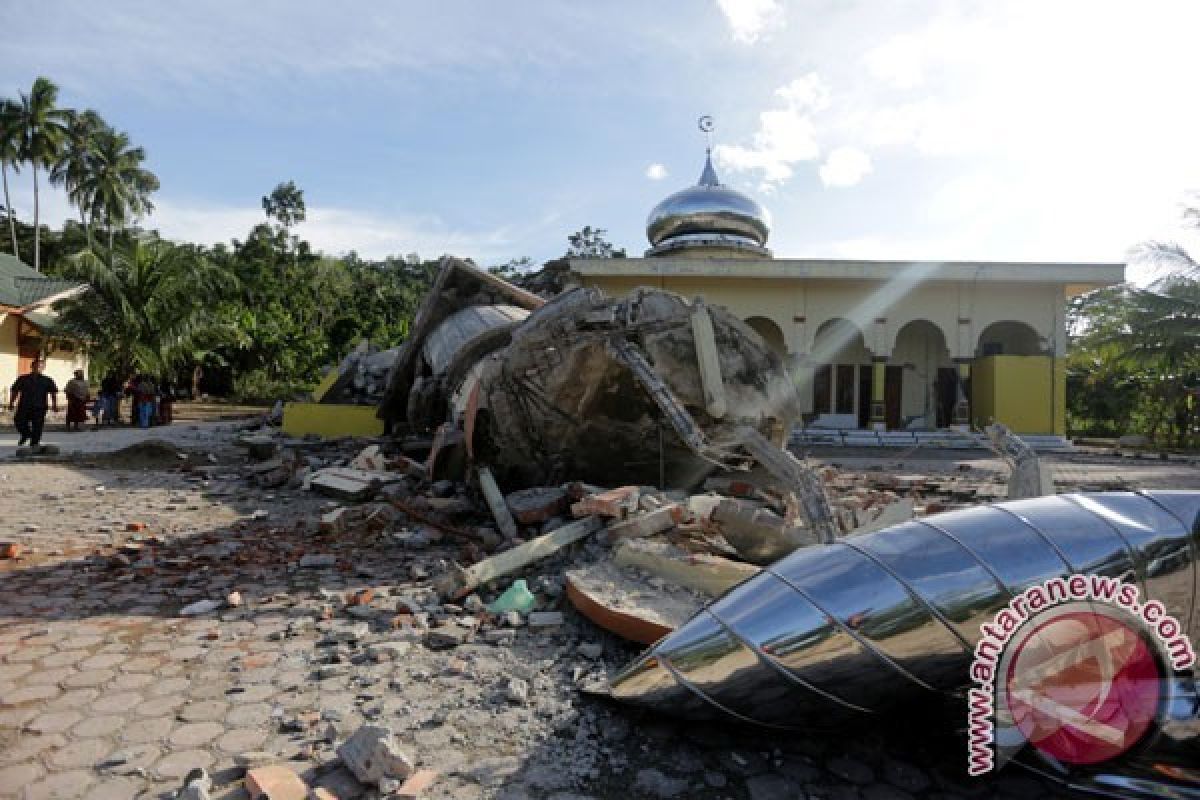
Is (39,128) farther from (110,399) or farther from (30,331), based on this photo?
(110,399)

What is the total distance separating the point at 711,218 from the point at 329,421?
37.0 feet

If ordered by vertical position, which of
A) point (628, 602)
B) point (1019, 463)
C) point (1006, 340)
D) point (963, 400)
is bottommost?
point (628, 602)

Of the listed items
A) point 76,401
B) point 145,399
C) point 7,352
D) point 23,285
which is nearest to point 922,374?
point 145,399

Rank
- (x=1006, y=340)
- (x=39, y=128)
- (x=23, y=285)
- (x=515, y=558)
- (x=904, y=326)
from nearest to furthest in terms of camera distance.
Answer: (x=515, y=558) → (x=904, y=326) → (x=1006, y=340) → (x=23, y=285) → (x=39, y=128)

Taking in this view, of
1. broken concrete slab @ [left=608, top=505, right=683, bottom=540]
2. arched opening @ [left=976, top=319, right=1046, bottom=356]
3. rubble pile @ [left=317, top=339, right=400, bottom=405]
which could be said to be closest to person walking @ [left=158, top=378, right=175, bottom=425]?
rubble pile @ [left=317, top=339, right=400, bottom=405]

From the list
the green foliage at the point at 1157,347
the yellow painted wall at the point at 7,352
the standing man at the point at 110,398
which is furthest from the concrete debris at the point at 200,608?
the yellow painted wall at the point at 7,352

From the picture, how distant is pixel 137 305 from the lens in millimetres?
16125

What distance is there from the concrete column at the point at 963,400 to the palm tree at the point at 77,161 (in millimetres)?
37405

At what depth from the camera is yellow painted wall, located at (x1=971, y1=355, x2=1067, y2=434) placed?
15.8 metres

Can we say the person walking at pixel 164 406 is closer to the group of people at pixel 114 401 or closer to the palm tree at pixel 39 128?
the group of people at pixel 114 401

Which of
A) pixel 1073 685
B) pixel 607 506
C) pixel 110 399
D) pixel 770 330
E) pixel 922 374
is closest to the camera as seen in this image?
pixel 1073 685

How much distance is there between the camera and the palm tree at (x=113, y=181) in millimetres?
35188

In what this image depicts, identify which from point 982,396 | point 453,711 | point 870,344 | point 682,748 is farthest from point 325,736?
point 982,396

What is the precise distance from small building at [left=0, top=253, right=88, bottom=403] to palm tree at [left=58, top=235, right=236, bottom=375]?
2.54 metres
